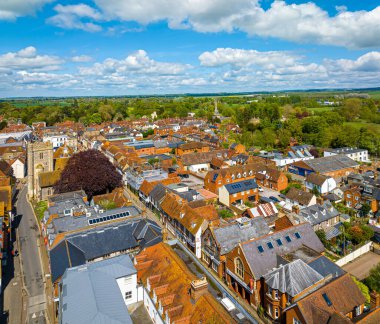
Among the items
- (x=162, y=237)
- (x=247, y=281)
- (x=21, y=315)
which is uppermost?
(x=162, y=237)

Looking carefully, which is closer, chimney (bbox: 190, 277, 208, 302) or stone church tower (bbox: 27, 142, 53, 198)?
chimney (bbox: 190, 277, 208, 302)

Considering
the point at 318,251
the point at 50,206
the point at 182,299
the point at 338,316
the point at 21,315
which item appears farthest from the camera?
the point at 50,206

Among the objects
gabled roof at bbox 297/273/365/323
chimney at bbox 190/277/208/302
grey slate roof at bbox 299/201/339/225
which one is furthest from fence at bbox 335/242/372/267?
chimney at bbox 190/277/208/302

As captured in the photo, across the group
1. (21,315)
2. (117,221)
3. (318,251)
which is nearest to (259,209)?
(318,251)

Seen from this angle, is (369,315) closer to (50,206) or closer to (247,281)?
(247,281)

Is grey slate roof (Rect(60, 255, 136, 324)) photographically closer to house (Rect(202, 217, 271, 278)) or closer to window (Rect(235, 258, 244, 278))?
house (Rect(202, 217, 271, 278))

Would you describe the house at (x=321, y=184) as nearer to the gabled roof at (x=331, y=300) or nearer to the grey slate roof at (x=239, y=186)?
the grey slate roof at (x=239, y=186)

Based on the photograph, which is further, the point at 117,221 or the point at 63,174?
the point at 63,174
